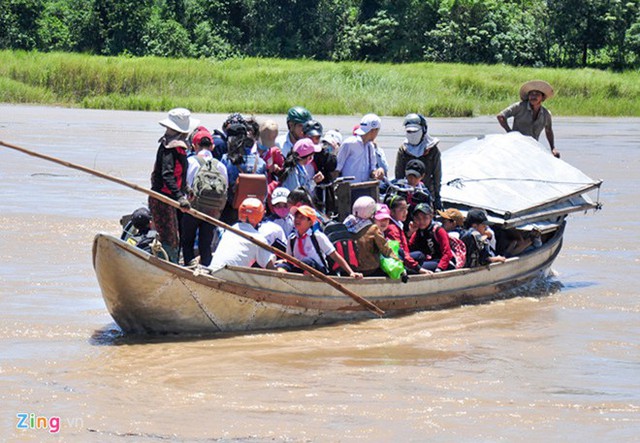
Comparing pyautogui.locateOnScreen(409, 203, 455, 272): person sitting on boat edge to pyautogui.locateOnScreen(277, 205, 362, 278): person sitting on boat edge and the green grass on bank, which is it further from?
the green grass on bank

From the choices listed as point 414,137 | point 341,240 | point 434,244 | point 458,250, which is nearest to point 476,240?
point 458,250

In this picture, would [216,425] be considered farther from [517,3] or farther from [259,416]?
[517,3]

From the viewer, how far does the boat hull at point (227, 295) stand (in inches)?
293

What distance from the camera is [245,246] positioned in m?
7.89

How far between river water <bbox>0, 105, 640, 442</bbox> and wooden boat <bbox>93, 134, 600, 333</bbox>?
0.14m

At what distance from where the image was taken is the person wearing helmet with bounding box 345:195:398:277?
8352 millimetres

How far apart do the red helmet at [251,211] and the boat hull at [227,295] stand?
35 centimetres

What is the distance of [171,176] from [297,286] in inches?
47.1

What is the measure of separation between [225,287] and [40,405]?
1.74m

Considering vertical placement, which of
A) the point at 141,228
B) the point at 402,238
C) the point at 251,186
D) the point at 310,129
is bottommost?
the point at 402,238

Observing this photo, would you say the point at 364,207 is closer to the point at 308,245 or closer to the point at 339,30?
the point at 308,245

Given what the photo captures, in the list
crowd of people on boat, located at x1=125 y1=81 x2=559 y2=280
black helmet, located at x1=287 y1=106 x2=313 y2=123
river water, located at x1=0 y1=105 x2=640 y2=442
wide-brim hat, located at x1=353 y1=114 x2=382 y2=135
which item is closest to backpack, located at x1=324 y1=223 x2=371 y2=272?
crowd of people on boat, located at x1=125 y1=81 x2=559 y2=280

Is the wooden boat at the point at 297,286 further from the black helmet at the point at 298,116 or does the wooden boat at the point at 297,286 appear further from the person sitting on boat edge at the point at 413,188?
the black helmet at the point at 298,116

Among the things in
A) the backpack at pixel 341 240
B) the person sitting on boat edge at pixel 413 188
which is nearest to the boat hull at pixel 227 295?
the backpack at pixel 341 240
